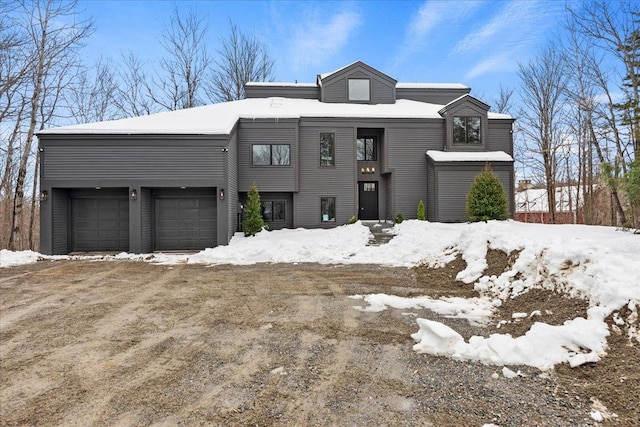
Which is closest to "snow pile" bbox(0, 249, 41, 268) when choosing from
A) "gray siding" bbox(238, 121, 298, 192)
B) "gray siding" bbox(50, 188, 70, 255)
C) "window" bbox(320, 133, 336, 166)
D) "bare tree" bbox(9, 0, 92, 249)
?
"gray siding" bbox(50, 188, 70, 255)

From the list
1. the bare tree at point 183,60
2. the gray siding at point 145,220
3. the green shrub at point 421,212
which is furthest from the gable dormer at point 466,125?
the bare tree at point 183,60

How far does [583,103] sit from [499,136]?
5121 mm

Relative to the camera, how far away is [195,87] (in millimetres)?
25797

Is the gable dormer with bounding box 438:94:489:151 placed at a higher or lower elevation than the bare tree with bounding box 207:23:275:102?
lower

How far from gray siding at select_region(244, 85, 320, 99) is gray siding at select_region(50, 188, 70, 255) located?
39.6ft

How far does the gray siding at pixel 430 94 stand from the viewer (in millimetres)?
21672

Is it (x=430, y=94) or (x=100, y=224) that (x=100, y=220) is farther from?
(x=430, y=94)

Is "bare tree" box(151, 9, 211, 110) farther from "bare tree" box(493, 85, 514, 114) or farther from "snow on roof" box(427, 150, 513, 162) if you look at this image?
"bare tree" box(493, 85, 514, 114)

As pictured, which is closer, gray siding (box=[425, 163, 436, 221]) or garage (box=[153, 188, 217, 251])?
garage (box=[153, 188, 217, 251])

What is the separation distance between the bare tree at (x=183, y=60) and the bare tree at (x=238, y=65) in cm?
154

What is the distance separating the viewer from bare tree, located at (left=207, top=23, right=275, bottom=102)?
27.3 m

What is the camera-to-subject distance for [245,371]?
336 cm

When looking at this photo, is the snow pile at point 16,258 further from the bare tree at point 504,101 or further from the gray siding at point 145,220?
the bare tree at point 504,101

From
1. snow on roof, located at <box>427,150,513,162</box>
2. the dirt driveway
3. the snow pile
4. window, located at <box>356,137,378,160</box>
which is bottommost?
the dirt driveway
